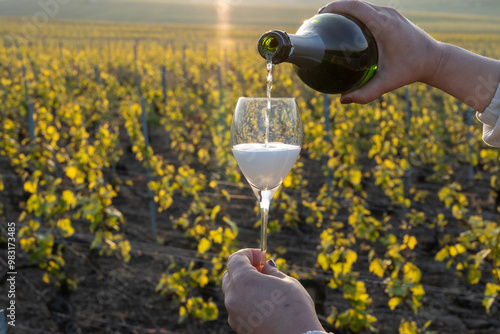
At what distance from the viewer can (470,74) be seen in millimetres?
1300

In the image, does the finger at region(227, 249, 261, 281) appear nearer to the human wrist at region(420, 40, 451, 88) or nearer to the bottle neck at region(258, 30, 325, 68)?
the bottle neck at region(258, 30, 325, 68)

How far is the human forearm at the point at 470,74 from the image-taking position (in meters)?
1.28

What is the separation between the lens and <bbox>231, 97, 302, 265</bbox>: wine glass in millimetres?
1243

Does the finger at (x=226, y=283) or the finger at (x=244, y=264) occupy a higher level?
the finger at (x=244, y=264)

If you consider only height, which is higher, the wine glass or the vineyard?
the wine glass

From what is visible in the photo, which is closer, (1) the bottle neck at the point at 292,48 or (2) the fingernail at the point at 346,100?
(1) the bottle neck at the point at 292,48

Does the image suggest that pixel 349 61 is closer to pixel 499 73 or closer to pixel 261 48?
pixel 261 48

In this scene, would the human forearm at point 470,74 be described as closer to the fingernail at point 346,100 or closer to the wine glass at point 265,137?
the fingernail at point 346,100

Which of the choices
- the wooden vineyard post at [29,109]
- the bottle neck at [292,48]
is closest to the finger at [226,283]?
the bottle neck at [292,48]

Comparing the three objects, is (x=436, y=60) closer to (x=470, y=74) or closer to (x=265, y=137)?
(x=470, y=74)

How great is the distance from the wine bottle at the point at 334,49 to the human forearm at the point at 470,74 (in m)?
0.19

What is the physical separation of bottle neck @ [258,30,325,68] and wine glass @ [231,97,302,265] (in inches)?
4.4

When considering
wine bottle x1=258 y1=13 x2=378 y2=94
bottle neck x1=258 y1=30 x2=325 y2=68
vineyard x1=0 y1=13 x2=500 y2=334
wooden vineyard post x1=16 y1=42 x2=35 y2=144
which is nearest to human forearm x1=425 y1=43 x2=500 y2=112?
wine bottle x1=258 y1=13 x2=378 y2=94

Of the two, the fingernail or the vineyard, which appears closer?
the fingernail
